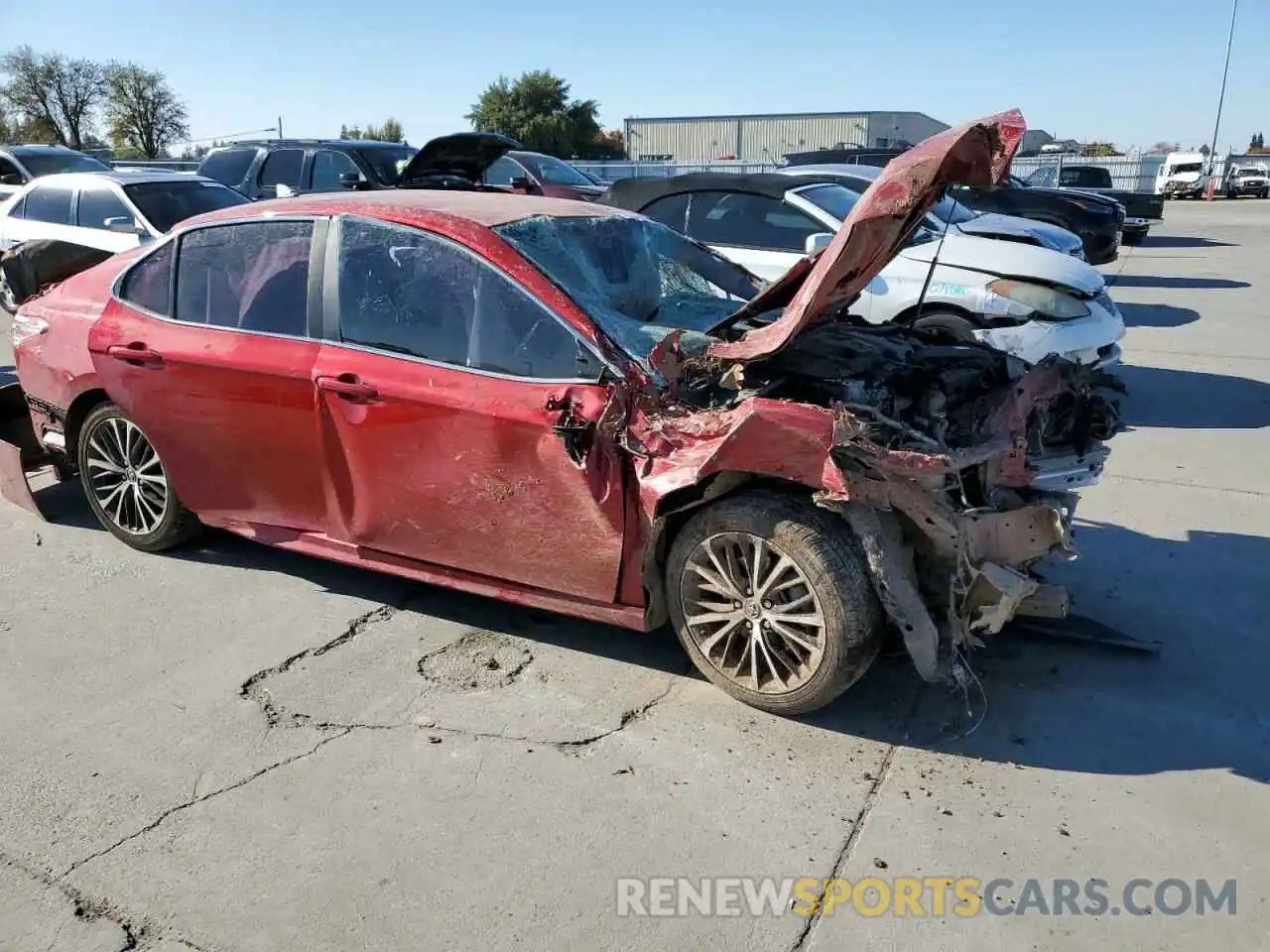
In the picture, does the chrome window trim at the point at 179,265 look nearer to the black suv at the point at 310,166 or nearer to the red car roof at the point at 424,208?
the red car roof at the point at 424,208

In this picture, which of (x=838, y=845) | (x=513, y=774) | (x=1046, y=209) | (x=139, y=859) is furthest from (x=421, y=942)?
(x=1046, y=209)

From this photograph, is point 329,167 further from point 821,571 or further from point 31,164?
point 821,571

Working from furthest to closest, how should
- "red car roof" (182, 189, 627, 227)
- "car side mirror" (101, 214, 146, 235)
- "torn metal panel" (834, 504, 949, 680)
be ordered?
"car side mirror" (101, 214, 146, 235)
"red car roof" (182, 189, 627, 227)
"torn metal panel" (834, 504, 949, 680)

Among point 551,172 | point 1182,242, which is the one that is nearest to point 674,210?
point 551,172

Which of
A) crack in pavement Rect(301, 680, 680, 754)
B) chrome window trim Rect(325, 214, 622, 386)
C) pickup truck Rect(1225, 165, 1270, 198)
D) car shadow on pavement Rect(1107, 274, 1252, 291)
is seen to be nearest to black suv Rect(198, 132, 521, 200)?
chrome window trim Rect(325, 214, 622, 386)

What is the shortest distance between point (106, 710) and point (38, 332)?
2386 mm

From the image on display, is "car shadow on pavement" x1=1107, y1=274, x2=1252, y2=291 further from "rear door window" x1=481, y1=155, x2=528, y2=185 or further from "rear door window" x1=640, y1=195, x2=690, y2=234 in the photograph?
"rear door window" x1=640, y1=195, x2=690, y2=234

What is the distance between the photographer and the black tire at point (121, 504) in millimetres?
4887

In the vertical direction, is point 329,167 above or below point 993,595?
above

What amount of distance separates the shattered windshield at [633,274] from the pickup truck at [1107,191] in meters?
16.6

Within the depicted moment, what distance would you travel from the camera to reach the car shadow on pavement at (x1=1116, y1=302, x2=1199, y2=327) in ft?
38.5

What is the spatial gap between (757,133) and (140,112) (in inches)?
1347

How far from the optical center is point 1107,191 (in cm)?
2192

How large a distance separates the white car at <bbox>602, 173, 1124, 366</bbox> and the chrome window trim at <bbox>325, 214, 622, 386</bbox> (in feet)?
12.4
